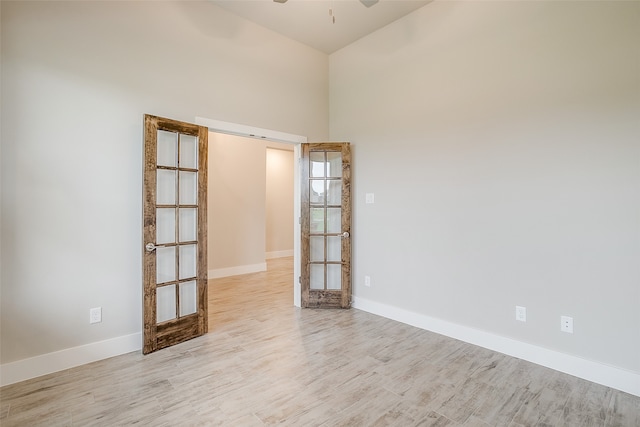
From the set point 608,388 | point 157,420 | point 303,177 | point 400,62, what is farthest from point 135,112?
point 608,388

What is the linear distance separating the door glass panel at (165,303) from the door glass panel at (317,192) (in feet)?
6.47

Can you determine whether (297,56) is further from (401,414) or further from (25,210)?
(401,414)

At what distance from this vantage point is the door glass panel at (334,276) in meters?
4.03

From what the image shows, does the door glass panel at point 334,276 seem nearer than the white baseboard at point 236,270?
Yes

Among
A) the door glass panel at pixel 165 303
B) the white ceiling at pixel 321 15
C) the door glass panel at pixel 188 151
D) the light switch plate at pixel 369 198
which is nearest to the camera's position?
the door glass panel at pixel 165 303

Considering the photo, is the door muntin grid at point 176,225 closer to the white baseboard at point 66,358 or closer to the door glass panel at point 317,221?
the white baseboard at point 66,358

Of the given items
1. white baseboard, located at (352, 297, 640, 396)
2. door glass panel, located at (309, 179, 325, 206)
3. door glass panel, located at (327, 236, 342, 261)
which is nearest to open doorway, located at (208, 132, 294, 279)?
door glass panel, located at (309, 179, 325, 206)

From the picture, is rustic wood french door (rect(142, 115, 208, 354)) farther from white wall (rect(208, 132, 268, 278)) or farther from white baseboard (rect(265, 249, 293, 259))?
white baseboard (rect(265, 249, 293, 259))

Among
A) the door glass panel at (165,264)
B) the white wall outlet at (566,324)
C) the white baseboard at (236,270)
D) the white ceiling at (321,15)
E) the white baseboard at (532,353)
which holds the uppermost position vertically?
the white ceiling at (321,15)

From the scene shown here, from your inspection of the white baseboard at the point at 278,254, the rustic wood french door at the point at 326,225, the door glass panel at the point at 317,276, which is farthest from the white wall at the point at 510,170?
the white baseboard at the point at 278,254

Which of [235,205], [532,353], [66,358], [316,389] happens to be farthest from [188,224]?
[532,353]

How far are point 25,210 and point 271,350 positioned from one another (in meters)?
2.28

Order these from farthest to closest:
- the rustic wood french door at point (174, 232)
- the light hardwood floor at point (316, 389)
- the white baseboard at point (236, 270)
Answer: the white baseboard at point (236, 270)
the rustic wood french door at point (174, 232)
the light hardwood floor at point (316, 389)

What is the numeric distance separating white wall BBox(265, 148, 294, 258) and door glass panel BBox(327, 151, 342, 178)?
13.1 feet
